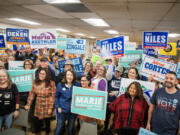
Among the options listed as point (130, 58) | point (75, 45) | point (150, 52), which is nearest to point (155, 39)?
point (150, 52)

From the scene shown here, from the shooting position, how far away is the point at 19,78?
10.6 ft

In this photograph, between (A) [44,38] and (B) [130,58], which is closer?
(B) [130,58]

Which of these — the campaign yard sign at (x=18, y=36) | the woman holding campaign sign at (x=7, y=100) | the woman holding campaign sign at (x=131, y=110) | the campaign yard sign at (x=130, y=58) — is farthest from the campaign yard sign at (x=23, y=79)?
the campaign yard sign at (x=18, y=36)

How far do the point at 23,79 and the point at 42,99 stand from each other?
64 cm

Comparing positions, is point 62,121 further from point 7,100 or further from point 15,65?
point 15,65

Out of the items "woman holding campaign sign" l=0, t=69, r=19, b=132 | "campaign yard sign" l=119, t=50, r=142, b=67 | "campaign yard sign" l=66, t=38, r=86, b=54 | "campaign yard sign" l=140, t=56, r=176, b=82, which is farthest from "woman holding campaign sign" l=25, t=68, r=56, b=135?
"campaign yard sign" l=66, t=38, r=86, b=54

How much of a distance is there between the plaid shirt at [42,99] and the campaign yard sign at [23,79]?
259mm

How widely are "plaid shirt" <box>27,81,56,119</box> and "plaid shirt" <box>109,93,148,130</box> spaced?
54.3 inches

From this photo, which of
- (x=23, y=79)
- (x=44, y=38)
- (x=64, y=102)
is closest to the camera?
(x=64, y=102)

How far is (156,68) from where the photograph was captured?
10.9ft

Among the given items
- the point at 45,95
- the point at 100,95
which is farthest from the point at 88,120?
the point at 45,95

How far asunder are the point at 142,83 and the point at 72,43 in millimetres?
3640

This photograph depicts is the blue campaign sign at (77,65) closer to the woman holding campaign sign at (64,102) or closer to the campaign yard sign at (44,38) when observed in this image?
the campaign yard sign at (44,38)

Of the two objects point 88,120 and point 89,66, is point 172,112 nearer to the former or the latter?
point 88,120
